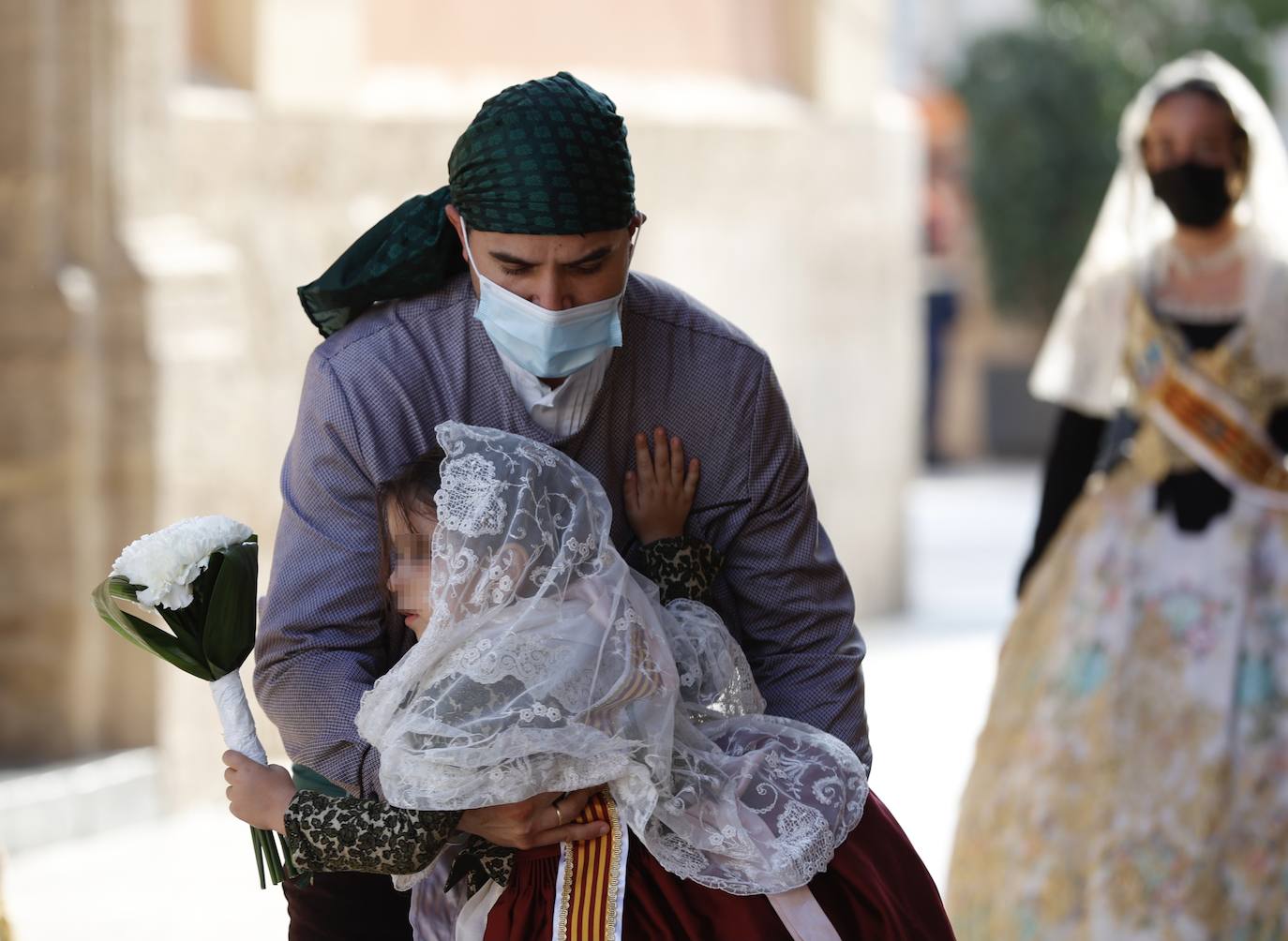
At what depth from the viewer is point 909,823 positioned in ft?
22.5

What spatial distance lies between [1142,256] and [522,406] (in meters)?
2.92

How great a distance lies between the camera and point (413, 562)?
274 centimetres

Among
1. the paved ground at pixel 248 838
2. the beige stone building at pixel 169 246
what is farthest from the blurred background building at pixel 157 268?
the paved ground at pixel 248 838

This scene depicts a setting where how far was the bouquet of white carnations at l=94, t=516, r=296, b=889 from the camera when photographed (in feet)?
9.09

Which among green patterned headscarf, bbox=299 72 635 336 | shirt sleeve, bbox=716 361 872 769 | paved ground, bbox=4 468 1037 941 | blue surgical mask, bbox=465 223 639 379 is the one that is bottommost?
paved ground, bbox=4 468 1037 941

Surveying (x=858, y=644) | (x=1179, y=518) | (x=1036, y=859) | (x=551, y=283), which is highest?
(x=551, y=283)

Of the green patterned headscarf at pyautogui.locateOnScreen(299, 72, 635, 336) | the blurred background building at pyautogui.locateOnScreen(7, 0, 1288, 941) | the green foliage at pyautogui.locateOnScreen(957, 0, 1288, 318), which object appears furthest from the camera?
the green foliage at pyautogui.locateOnScreen(957, 0, 1288, 318)

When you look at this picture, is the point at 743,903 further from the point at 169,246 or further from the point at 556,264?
the point at 169,246

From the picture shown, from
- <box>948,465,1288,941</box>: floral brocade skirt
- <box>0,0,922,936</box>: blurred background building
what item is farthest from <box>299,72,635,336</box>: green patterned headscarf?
<box>0,0,922,936</box>: blurred background building

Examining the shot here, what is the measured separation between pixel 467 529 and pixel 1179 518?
10.2 ft

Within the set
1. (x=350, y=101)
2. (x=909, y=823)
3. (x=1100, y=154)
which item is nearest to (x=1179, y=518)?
(x=909, y=823)

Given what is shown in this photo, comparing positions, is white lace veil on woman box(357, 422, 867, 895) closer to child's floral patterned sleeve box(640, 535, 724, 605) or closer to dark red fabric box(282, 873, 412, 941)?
child's floral patterned sleeve box(640, 535, 724, 605)

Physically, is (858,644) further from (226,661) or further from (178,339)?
(178,339)

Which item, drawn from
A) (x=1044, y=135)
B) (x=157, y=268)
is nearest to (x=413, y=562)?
(x=157, y=268)
